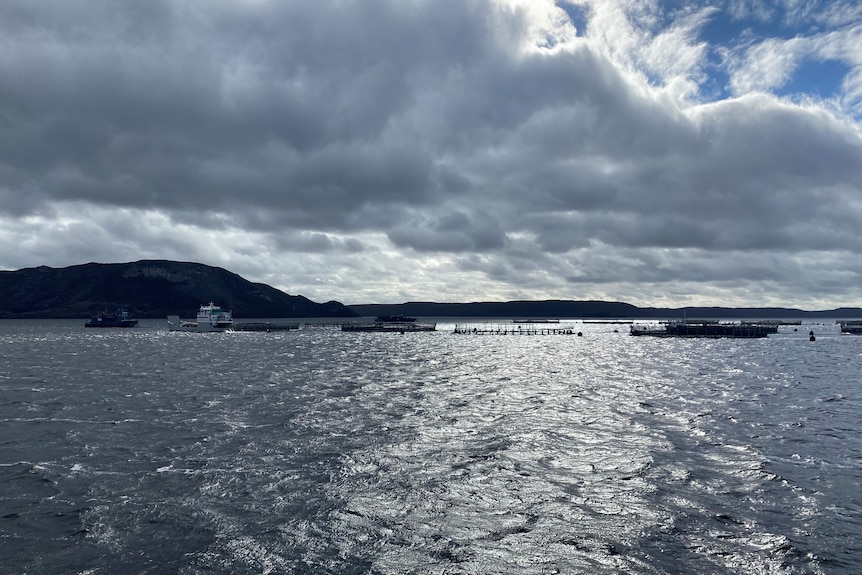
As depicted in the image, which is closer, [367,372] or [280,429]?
[280,429]

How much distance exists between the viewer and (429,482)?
985 inches

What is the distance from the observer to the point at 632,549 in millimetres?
17984

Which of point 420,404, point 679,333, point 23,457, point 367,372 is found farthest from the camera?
point 679,333

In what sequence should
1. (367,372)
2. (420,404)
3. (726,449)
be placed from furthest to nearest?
(367,372), (420,404), (726,449)

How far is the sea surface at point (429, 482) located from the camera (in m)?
17.6

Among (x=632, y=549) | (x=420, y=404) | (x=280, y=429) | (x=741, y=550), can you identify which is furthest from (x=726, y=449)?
(x=280, y=429)

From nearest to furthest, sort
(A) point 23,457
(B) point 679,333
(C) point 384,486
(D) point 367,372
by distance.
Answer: (C) point 384,486
(A) point 23,457
(D) point 367,372
(B) point 679,333

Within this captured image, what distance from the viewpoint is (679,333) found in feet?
636

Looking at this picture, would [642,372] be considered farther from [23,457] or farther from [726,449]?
[23,457]

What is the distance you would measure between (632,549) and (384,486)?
11113 mm

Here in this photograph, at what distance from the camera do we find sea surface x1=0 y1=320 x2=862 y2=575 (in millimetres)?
17625

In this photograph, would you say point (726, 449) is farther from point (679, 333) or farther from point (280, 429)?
point (679, 333)

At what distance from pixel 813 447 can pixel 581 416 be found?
15.0 metres

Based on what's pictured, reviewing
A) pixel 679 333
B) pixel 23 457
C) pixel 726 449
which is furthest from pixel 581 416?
pixel 679 333
